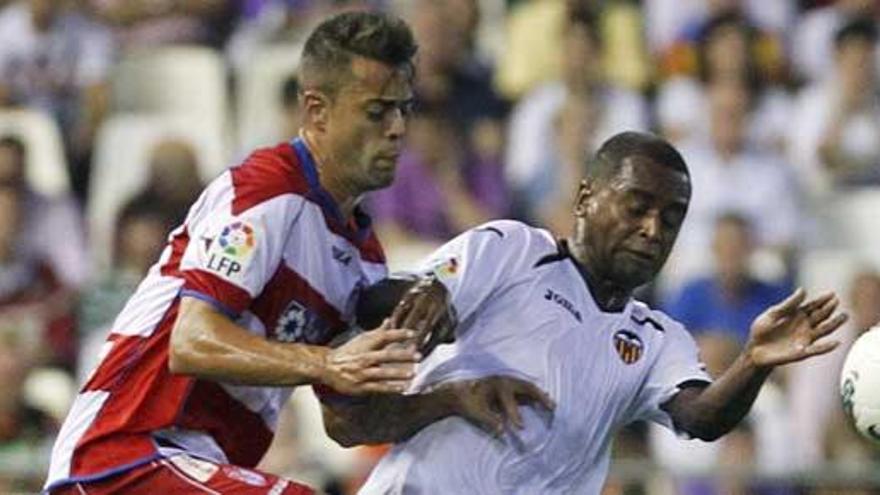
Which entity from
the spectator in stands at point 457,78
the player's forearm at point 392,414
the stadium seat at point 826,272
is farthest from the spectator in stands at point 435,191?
the player's forearm at point 392,414

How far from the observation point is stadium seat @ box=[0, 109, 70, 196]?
44.7ft

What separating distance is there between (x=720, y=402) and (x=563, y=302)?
1.86ft

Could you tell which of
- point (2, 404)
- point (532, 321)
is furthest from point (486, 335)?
point (2, 404)

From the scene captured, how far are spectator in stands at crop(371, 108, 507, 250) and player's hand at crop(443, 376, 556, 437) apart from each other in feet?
18.4

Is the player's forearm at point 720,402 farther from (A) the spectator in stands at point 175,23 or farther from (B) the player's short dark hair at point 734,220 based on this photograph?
(A) the spectator in stands at point 175,23

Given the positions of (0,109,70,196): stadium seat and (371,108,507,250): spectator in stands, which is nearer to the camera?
(371,108,507,250): spectator in stands

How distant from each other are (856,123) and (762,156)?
23.1 inches

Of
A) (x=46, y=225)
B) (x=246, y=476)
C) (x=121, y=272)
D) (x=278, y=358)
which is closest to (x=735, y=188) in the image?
(x=121, y=272)

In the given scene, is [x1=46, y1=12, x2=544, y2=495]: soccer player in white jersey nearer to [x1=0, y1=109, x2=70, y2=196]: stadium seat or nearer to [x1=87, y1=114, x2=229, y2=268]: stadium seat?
[x1=87, y1=114, x2=229, y2=268]: stadium seat

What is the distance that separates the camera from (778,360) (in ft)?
22.9

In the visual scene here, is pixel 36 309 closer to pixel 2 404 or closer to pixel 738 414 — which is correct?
pixel 2 404

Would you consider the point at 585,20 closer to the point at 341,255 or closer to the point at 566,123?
the point at 566,123

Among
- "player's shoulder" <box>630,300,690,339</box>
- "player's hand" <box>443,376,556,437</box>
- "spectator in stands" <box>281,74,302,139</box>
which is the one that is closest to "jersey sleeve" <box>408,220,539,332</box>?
"player's hand" <box>443,376,556,437</box>

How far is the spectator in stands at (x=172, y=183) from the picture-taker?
12.9 m
